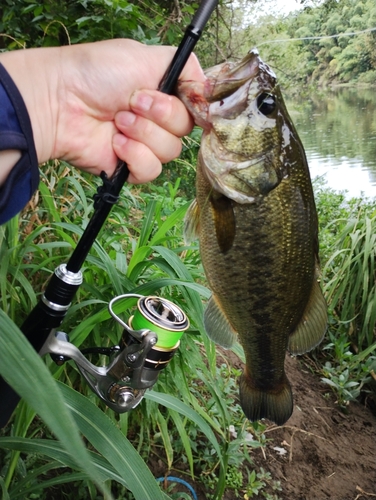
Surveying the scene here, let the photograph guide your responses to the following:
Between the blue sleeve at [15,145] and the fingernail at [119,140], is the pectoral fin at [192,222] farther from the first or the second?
the blue sleeve at [15,145]

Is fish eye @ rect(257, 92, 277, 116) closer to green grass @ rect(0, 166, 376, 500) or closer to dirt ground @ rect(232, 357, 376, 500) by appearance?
green grass @ rect(0, 166, 376, 500)

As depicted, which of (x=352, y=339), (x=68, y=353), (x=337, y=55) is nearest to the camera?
(x=68, y=353)

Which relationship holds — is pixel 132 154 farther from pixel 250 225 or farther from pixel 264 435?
pixel 264 435

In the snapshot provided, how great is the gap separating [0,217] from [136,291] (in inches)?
31.2

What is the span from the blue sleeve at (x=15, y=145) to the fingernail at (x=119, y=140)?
1.07ft

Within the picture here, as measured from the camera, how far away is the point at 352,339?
3.82m

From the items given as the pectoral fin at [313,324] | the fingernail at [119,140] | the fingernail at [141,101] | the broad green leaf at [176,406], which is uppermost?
the fingernail at [141,101]

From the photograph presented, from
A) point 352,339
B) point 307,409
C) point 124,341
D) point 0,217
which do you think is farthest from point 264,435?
point 0,217

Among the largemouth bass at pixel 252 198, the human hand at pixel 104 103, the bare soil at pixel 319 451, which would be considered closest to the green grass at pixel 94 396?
the bare soil at pixel 319 451

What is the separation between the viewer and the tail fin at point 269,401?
5.38ft

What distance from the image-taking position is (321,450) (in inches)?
117

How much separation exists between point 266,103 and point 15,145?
74 cm

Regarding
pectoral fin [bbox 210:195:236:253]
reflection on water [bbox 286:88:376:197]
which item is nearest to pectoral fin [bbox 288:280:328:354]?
pectoral fin [bbox 210:195:236:253]

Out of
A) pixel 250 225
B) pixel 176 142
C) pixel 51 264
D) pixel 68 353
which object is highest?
pixel 176 142
